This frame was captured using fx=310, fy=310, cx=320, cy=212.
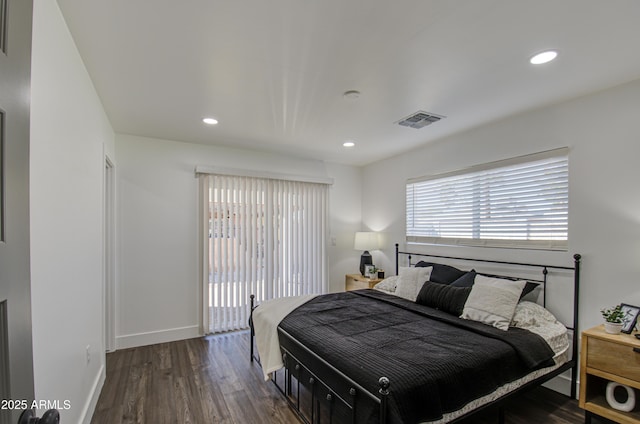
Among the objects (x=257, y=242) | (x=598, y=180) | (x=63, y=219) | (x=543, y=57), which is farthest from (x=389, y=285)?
(x=63, y=219)

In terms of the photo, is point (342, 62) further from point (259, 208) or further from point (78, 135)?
point (259, 208)

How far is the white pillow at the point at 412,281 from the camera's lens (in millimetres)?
3598

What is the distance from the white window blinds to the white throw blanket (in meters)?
1.25

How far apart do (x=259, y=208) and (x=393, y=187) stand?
6.92 ft

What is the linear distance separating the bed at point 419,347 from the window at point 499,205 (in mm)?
304

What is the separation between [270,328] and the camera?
2.82m

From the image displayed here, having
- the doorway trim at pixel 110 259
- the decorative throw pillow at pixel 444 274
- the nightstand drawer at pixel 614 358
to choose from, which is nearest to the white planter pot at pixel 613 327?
the nightstand drawer at pixel 614 358

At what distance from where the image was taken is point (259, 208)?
4.60 meters

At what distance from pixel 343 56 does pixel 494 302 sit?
2.42 metres

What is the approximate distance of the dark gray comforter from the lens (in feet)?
5.70

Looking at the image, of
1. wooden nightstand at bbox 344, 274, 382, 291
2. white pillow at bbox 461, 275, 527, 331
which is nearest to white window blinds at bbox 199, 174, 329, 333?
wooden nightstand at bbox 344, 274, 382, 291

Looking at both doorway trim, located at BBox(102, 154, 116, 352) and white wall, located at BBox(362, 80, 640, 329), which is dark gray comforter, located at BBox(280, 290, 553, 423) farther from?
doorway trim, located at BBox(102, 154, 116, 352)

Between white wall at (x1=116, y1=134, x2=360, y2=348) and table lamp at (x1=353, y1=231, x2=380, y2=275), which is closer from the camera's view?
white wall at (x1=116, y1=134, x2=360, y2=348)

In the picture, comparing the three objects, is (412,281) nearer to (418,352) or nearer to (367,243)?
(367,243)
